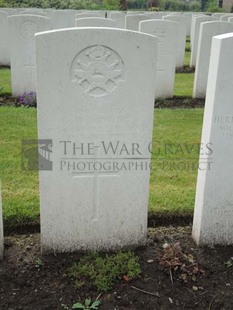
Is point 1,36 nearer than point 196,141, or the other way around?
point 196,141

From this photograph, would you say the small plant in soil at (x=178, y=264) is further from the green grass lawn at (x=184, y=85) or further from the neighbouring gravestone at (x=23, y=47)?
the green grass lawn at (x=184, y=85)

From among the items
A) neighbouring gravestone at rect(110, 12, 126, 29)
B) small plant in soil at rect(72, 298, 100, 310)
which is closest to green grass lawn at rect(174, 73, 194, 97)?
neighbouring gravestone at rect(110, 12, 126, 29)

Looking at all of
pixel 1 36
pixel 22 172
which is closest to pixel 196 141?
pixel 22 172

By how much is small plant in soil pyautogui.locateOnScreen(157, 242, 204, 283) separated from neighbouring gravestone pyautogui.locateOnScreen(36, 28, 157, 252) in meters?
0.30

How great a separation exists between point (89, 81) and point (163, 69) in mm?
5126

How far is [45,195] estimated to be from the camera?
3078 millimetres

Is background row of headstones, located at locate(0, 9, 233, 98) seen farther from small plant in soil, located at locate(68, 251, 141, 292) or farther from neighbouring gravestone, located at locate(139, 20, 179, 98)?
small plant in soil, located at locate(68, 251, 141, 292)

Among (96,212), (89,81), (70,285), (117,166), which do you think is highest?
(89,81)

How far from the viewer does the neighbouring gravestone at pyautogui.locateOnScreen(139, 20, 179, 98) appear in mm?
7488

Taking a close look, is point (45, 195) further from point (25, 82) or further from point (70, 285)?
point (25, 82)

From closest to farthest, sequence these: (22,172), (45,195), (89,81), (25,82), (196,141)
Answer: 1. (89,81)
2. (45,195)
3. (22,172)
4. (196,141)
5. (25,82)

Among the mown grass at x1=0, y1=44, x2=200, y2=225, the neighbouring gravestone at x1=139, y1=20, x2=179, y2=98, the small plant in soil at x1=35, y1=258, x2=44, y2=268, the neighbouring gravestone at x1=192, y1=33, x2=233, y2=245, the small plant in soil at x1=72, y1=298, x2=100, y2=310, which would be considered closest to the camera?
the small plant in soil at x1=72, y1=298, x2=100, y2=310

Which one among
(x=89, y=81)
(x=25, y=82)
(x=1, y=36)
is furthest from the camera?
(x=1, y=36)

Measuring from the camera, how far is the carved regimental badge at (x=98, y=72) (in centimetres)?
283
